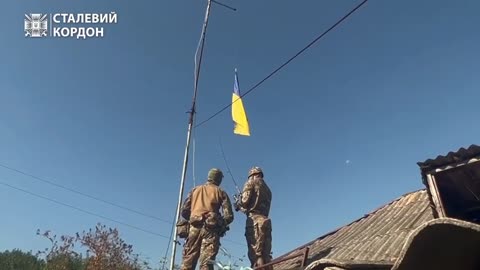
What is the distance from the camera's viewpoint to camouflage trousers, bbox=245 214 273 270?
7.86 m

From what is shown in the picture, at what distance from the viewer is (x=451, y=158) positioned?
5309 millimetres

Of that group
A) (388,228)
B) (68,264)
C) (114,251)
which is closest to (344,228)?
(388,228)

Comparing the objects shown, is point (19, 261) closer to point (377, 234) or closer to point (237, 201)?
point (237, 201)

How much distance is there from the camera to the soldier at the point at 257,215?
788 cm

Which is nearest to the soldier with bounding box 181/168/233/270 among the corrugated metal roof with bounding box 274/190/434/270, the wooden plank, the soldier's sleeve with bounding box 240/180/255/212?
the soldier's sleeve with bounding box 240/180/255/212

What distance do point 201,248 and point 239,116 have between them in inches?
137

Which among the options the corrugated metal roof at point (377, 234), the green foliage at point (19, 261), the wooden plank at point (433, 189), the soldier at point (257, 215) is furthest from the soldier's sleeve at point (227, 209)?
the green foliage at point (19, 261)

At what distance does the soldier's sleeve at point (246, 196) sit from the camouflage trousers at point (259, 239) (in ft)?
0.87

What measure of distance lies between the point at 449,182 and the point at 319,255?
260 cm

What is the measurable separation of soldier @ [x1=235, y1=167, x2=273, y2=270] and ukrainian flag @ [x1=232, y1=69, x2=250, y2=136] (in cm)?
167

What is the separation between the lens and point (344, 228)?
957 cm

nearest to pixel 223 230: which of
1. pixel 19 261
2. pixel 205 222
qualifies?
pixel 205 222

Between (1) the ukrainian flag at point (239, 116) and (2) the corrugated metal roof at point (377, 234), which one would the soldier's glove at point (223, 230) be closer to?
(2) the corrugated metal roof at point (377, 234)

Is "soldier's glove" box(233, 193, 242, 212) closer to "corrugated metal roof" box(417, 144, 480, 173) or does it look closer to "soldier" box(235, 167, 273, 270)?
"soldier" box(235, 167, 273, 270)
